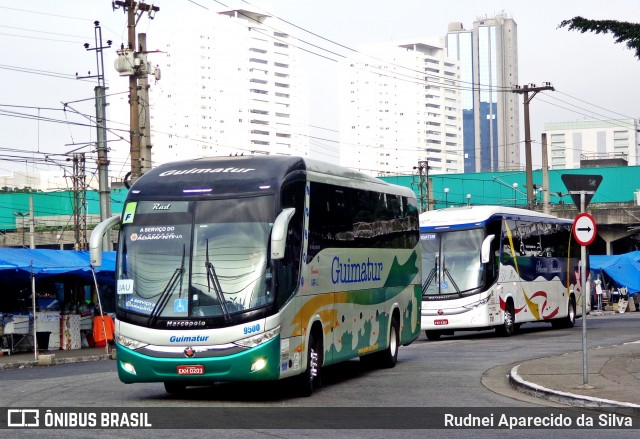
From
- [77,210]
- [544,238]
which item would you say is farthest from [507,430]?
[77,210]

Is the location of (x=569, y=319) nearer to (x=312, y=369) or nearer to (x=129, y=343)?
(x=312, y=369)

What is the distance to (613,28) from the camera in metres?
18.4

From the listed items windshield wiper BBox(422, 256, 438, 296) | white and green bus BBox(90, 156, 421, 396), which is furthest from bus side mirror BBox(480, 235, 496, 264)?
white and green bus BBox(90, 156, 421, 396)

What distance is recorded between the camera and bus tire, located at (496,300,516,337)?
1278 inches

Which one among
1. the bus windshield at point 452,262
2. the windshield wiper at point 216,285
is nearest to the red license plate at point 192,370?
→ the windshield wiper at point 216,285

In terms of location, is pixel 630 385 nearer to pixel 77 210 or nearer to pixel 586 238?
pixel 586 238

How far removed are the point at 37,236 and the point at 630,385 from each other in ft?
273

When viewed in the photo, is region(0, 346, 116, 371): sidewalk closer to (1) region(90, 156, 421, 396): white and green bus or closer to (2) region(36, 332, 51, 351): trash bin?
(2) region(36, 332, 51, 351): trash bin

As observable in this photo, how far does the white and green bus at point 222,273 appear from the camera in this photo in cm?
1485

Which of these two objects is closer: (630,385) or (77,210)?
(630,385)

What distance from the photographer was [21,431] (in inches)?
466

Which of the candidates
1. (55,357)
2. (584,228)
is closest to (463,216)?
(55,357)

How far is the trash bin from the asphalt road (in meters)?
6.97

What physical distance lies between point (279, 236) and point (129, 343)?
107 inches
